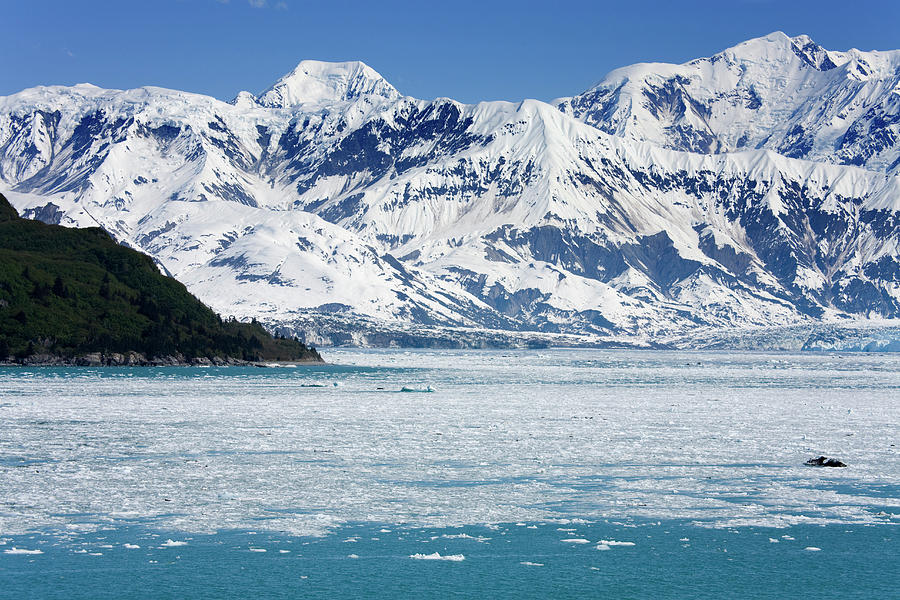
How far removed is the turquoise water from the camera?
43.5m

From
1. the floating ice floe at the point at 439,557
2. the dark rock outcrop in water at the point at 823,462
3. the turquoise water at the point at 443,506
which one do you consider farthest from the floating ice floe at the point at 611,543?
the dark rock outcrop in water at the point at 823,462

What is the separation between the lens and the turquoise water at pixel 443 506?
43.5m

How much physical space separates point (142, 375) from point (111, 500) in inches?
5590

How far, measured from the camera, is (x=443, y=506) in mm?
56156

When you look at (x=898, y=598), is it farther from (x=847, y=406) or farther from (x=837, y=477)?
(x=847, y=406)

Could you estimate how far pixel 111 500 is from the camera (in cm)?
5675

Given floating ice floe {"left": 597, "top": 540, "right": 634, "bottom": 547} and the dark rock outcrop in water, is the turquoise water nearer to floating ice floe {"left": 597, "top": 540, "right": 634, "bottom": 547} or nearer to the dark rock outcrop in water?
floating ice floe {"left": 597, "top": 540, "right": 634, "bottom": 547}

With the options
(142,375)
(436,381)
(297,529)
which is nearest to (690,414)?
(297,529)

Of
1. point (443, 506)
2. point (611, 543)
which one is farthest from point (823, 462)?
point (443, 506)

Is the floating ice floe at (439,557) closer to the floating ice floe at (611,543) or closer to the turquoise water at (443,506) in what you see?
the turquoise water at (443,506)

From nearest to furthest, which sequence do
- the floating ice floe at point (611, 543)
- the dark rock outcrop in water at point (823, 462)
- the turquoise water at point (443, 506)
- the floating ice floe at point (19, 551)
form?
1. the turquoise water at point (443, 506)
2. the floating ice floe at point (19, 551)
3. the floating ice floe at point (611, 543)
4. the dark rock outcrop in water at point (823, 462)

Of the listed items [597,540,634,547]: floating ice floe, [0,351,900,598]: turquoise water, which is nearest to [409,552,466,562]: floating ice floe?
[0,351,900,598]: turquoise water

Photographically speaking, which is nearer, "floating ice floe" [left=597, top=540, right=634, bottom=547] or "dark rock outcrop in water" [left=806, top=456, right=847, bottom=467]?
"floating ice floe" [left=597, top=540, right=634, bottom=547]

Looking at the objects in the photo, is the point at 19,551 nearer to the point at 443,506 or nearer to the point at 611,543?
the point at 443,506
